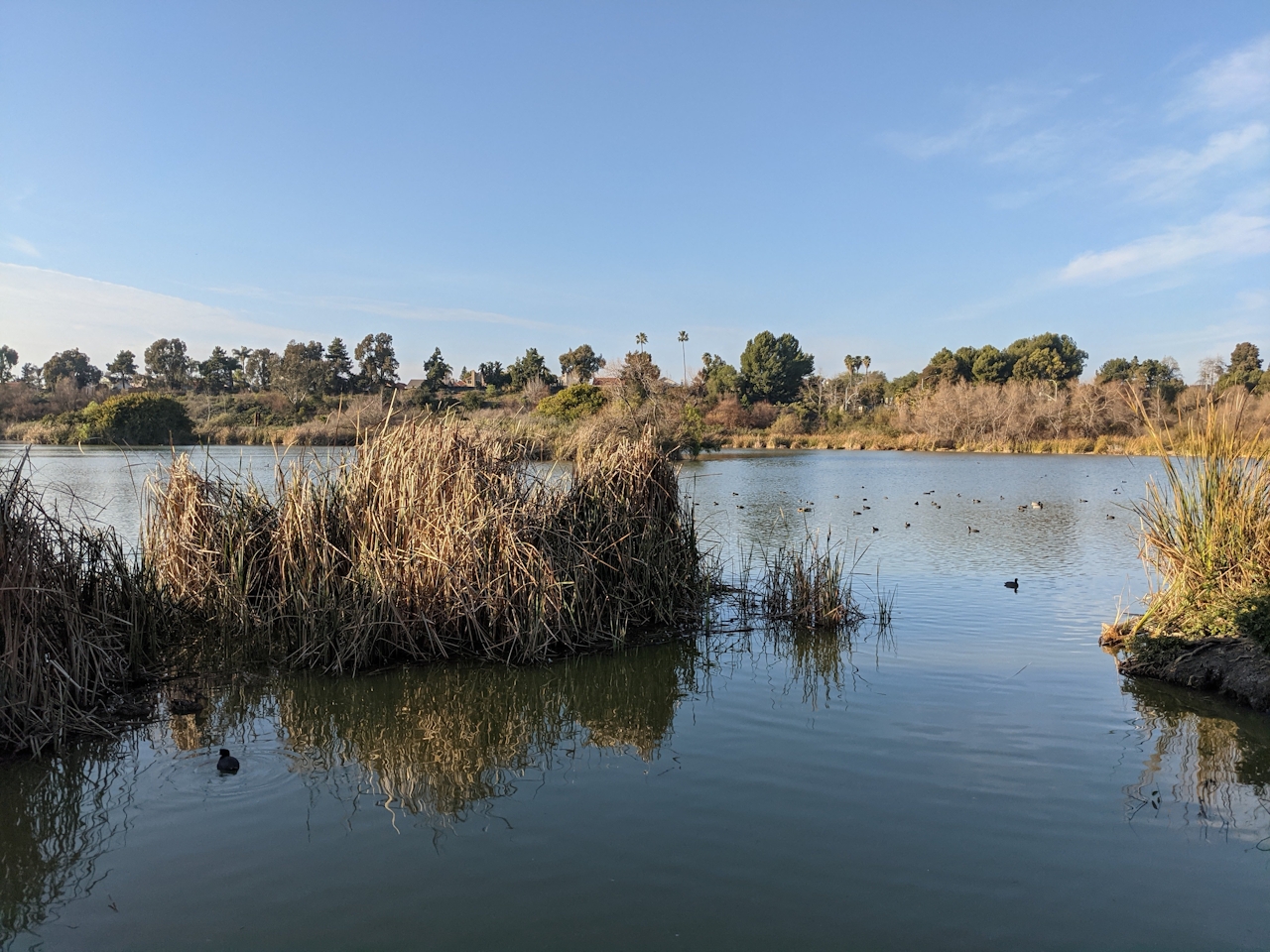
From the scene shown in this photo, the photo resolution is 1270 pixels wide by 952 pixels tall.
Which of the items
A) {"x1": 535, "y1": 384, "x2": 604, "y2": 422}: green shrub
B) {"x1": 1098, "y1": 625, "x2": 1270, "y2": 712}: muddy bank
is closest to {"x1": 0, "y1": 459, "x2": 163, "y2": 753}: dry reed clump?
{"x1": 1098, "y1": 625, "x2": 1270, "y2": 712}: muddy bank

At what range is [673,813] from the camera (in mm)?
4938

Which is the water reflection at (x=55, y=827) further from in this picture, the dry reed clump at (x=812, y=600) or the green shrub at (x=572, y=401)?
the green shrub at (x=572, y=401)

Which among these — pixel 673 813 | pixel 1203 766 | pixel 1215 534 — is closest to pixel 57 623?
pixel 673 813

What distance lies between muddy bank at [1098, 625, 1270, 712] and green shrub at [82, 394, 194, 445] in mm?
51378

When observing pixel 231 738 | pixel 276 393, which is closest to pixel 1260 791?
pixel 231 738

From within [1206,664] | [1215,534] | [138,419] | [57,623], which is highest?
[138,419]

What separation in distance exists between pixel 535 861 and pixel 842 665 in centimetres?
471

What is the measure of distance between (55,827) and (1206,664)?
348 inches

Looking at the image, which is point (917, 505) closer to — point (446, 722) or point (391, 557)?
point (391, 557)

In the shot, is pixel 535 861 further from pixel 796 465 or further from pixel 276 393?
pixel 276 393

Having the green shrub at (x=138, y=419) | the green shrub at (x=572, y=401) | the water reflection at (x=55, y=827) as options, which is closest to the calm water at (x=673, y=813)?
the water reflection at (x=55, y=827)

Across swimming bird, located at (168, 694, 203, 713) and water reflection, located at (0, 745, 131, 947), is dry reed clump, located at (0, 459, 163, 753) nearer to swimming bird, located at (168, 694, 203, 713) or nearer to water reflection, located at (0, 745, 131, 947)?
water reflection, located at (0, 745, 131, 947)

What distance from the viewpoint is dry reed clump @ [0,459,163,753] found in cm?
559

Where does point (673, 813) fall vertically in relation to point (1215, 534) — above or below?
below
